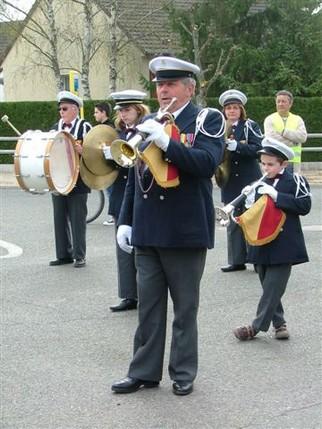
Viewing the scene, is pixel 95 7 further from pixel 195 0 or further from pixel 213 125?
pixel 213 125

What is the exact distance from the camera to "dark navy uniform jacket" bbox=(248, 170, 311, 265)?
5.80 metres

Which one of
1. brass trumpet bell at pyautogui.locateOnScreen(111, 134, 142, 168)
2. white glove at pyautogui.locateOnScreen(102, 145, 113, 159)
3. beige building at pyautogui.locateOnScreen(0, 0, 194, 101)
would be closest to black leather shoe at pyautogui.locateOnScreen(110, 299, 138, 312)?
white glove at pyautogui.locateOnScreen(102, 145, 113, 159)

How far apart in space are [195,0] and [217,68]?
10.2 ft

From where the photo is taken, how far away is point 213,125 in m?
4.78

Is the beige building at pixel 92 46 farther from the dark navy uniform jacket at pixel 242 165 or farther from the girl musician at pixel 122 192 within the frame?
the girl musician at pixel 122 192

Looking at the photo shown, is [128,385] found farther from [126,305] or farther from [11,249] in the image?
[11,249]

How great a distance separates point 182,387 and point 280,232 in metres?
1.49

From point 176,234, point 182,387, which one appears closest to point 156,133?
point 176,234

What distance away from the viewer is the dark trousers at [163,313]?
4926mm

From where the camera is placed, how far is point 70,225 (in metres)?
9.11

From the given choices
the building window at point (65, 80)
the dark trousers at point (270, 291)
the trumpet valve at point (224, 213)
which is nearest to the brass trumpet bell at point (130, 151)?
the trumpet valve at point (224, 213)

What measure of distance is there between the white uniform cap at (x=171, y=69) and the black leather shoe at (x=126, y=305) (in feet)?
9.30

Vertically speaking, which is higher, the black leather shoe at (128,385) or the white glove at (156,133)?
the white glove at (156,133)

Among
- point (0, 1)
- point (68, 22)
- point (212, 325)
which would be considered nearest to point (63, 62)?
point (68, 22)
